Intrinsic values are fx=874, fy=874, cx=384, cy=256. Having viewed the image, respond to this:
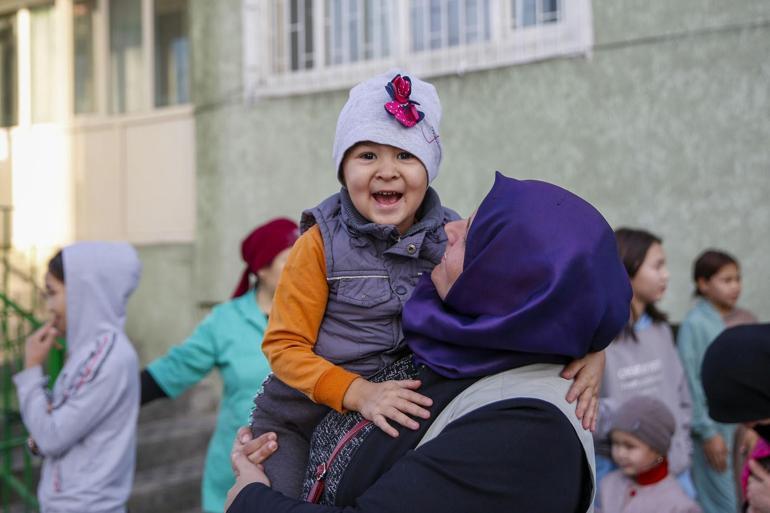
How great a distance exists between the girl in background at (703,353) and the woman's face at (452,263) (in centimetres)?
318

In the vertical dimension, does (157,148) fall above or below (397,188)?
above

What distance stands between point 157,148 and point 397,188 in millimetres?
6674

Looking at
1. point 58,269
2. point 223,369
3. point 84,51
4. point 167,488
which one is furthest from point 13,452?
point 84,51

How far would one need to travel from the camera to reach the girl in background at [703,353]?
482 centimetres

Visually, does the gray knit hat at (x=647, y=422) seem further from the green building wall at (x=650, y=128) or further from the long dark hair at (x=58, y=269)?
the long dark hair at (x=58, y=269)

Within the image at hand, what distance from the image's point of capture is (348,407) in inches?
79.6

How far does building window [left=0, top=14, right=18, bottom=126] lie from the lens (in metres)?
9.73

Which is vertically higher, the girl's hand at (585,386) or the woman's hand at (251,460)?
the girl's hand at (585,386)

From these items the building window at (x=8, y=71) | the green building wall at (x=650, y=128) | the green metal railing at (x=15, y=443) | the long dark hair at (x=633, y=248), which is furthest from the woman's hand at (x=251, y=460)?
the building window at (x=8, y=71)

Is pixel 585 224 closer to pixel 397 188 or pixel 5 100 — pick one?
pixel 397 188

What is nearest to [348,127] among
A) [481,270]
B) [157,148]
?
[481,270]

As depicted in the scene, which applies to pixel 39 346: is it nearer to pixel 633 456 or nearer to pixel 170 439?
pixel 633 456

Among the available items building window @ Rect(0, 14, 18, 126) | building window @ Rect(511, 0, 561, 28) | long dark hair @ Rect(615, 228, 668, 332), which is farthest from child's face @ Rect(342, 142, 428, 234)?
building window @ Rect(0, 14, 18, 126)

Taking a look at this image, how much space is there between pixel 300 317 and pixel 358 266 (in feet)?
0.64
